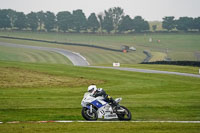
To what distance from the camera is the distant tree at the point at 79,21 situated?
168 metres

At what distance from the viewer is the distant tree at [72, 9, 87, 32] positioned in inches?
6634

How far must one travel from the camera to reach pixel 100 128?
46.0 ft

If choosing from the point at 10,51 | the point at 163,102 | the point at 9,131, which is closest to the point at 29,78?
the point at 163,102

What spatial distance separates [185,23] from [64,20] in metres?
54.8

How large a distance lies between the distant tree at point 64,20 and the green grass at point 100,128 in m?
151

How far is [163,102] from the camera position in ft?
77.4

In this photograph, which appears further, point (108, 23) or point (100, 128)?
point (108, 23)

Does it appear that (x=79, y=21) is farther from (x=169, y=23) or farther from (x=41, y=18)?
(x=169, y=23)

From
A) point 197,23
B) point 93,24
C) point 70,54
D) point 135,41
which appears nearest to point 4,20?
point 93,24

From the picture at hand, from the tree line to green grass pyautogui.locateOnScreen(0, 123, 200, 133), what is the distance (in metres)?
141

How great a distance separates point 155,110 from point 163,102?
3318 millimetres

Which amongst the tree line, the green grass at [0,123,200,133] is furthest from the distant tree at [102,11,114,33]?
the green grass at [0,123,200,133]

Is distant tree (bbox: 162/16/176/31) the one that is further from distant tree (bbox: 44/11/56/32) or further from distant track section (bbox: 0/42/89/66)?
distant track section (bbox: 0/42/89/66)

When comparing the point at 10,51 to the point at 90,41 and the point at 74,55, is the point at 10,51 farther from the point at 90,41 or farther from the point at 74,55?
the point at 90,41
